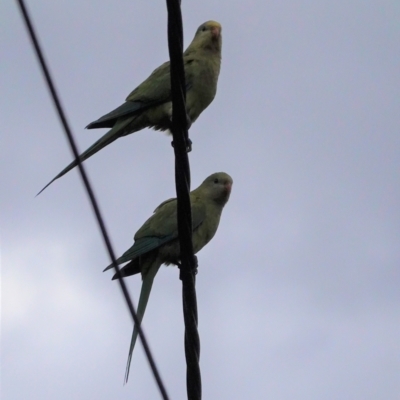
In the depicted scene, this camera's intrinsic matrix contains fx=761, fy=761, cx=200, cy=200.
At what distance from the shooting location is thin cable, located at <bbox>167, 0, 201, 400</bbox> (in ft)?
10.0

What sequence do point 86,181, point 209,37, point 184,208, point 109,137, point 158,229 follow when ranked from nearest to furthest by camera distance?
point 86,181 → point 184,208 → point 109,137 → point 158,229 → point 209,37

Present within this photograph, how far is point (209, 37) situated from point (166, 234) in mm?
1755

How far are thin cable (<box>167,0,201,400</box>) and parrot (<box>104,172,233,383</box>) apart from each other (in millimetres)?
2433

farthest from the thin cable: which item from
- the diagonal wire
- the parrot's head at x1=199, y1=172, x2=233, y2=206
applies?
the parrot's head at x1=199, y1=172, x2=233, y2=206

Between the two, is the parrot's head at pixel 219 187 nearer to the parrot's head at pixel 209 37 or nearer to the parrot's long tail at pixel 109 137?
the parrot's long tail at pixel 109 137

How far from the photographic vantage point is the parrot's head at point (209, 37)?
652 centimetres

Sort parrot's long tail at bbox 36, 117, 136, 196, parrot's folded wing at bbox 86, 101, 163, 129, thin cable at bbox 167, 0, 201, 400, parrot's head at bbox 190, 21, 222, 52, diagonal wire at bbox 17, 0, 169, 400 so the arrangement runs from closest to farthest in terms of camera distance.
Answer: diagonal wire at bbox 17, 0, 169, 400, thin cable at bbox 167, 0, 201, 400, parrot's long tail at bbox 36, 117, 136, 196, parrot's folded wing at bbox 86, 101, 163, 129, parrot's head at bbox 190, 21, 222, 52

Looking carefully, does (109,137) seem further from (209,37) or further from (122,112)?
(209,37)

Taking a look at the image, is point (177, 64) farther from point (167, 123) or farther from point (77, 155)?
point (167, 123)

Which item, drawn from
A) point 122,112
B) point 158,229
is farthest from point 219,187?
point 122,112

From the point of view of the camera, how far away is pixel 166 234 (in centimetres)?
616

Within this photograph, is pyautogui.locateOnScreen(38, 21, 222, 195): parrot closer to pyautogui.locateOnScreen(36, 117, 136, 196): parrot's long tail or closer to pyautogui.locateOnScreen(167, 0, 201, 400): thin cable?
pyautogui.locateOnScreen(36, 117, 136, 196): parrot's long tail

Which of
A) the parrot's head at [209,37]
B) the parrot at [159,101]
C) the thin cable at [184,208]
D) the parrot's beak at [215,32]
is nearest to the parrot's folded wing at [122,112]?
the parrot at [159,101]

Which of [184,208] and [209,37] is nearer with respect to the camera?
[184,208]
